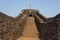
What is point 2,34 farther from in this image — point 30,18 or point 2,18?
point 30,18

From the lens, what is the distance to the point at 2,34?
17438mm

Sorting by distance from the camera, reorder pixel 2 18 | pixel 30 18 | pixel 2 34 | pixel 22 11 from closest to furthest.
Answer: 1. pixel 2 34
2. pixel 2 18
3. pixel 22 11
4. pixel 30 18

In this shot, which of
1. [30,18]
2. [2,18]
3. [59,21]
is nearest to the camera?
[59,21]

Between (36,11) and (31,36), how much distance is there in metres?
3.61

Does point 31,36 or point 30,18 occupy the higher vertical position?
point 30,18

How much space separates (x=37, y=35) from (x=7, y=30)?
37.0 ft

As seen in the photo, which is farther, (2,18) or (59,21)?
(2,18)

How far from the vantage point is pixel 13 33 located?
68.2 ft

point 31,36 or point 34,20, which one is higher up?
point 34,20

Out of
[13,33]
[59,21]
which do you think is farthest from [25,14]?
[59,21]

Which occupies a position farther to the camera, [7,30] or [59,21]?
[7,30]

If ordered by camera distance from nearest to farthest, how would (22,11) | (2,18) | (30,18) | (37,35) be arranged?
(2,18) < (37,35) < (22,11) < (30,18)

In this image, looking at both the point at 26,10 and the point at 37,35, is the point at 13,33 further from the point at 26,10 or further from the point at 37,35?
the point at 26,10

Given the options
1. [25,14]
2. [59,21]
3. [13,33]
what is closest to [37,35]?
[25,14]
